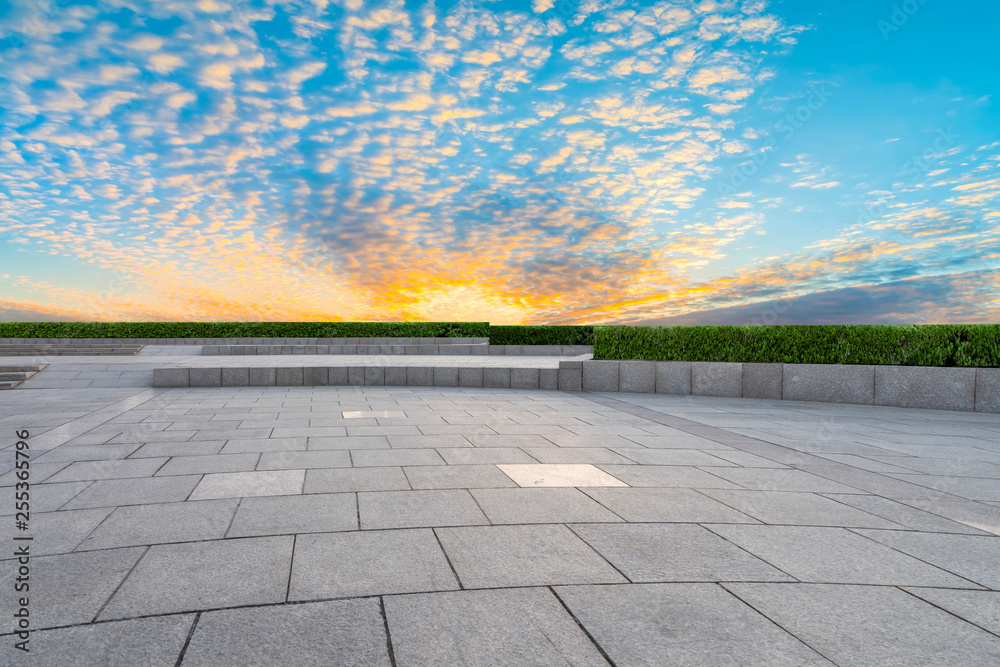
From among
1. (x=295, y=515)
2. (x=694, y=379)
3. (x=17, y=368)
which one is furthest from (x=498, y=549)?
(x=17, y=368)

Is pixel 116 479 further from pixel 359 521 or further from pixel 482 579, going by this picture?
pixel 482 579

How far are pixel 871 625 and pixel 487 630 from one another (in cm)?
176

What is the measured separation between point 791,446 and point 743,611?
4706 mm

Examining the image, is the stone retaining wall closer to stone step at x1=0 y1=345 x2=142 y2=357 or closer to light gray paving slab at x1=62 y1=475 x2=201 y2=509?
light gray paving slab at x1=62 y1=475 x2=201 y2=509

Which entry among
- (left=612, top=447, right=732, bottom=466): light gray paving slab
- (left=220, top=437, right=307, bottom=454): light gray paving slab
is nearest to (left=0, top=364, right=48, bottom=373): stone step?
(left=220, top=437, right=307, bottom=454): light gray paving slab

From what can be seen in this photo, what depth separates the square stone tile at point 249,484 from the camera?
4.25 m

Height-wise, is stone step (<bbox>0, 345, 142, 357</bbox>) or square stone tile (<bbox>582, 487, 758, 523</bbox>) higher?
stone step (<bbox>0, 345, 142, 357</bbox>)

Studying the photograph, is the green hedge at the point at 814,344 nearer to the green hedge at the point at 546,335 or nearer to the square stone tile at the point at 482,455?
the square stone tile at the point at 482,455

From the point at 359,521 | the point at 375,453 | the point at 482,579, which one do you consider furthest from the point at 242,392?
the point at 482,579

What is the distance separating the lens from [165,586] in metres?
2.70

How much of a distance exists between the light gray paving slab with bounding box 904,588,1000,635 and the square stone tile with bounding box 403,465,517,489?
2766 millimetres

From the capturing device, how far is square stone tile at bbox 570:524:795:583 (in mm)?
2934

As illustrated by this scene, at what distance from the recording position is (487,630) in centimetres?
234

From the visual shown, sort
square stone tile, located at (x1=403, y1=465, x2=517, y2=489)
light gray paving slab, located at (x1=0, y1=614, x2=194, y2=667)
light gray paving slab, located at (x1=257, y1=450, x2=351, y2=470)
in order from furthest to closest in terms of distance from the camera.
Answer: light gray paving slab, located at (x1=257, y1=450, x2=351, y2=470), square stone tile, located at (x1=403, y1=465, x2=517, y2=489), light gray paving slab, located at (x1=0, y1=614, x2=194, y2=667)
